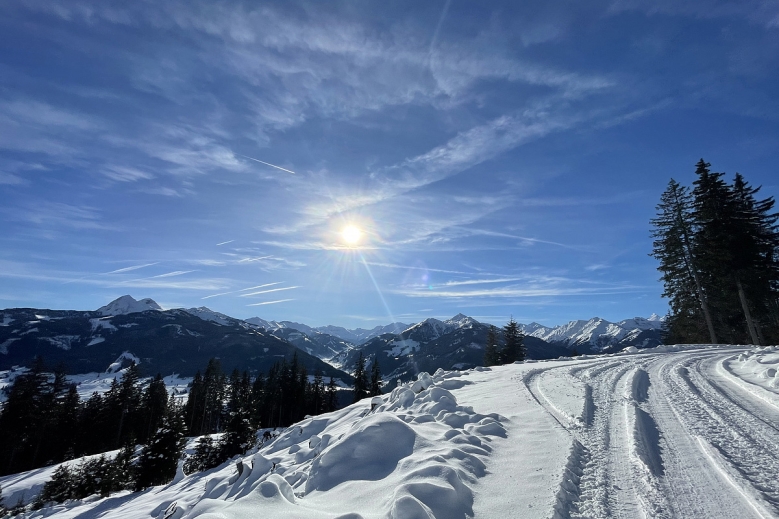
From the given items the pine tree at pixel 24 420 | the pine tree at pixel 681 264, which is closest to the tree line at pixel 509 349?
the pine tree at pixel 681 264

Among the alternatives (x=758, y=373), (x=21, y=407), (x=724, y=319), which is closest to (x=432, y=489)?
(x=758, y=373)

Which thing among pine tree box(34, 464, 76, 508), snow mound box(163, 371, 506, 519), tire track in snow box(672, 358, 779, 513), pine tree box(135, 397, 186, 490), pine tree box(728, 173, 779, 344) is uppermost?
pine tree box(728, 173, 779, 344)

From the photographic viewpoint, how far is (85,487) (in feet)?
79.5

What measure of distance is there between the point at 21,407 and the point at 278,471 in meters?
53.7

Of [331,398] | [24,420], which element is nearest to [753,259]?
[331,398]

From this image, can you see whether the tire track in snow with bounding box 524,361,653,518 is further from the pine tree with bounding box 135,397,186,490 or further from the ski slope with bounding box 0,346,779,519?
the pine tree with bounding box 135,397,186,490

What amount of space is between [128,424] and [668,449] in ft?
226

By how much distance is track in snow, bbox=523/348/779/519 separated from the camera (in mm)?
4133

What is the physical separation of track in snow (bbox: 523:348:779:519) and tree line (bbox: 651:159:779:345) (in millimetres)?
25480

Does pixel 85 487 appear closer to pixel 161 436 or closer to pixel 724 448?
pixel 161 436

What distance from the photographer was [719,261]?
2816 cm

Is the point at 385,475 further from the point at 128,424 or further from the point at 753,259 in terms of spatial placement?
the point at 128,424

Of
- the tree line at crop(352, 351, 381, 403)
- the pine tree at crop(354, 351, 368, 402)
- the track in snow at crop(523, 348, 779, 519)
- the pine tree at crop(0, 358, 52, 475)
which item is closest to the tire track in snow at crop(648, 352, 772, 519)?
the track in snow at crop(523, 348, 779, 519)

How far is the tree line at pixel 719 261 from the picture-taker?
91.9 feet
